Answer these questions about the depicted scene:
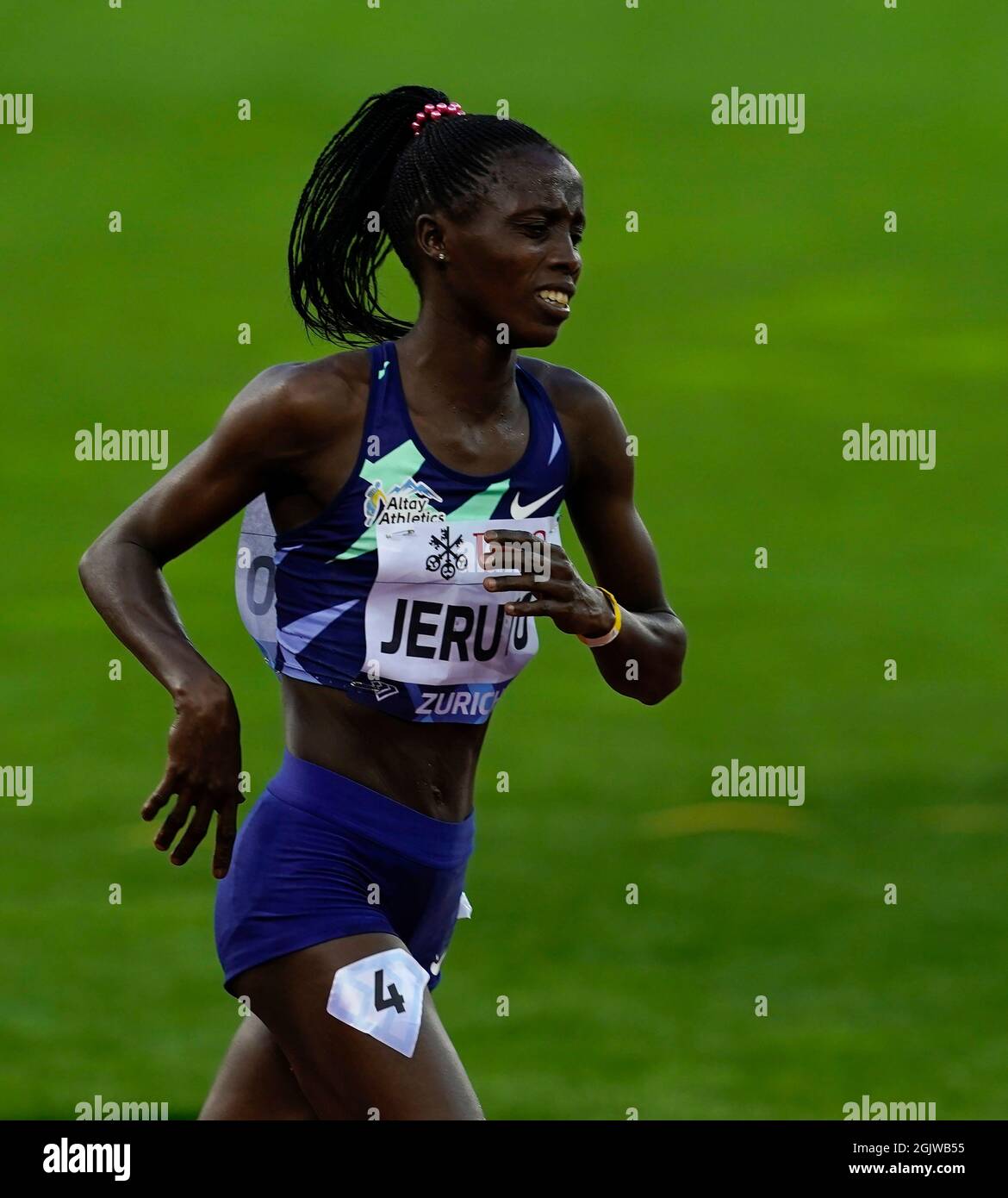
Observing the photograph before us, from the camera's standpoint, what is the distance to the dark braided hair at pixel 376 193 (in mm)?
5754

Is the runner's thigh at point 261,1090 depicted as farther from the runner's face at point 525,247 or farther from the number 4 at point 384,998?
the runner's face at point 525,247

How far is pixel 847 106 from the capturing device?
69.0ft

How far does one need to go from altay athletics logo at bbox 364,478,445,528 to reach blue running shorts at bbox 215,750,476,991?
583 mm

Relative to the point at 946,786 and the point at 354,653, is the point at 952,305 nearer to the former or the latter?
the point at 946,786

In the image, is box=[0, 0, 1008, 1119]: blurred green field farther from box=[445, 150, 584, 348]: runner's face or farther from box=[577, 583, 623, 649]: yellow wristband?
box=[445, 150, 584, 348]: runner's face

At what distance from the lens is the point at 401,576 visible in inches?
221

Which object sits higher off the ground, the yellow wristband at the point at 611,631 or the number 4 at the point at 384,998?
the yellow wristband at the point at 611,631

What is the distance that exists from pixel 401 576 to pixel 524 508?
0.34 meters

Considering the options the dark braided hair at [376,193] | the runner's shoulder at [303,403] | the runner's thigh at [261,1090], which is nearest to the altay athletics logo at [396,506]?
the runner's shoulder at [303,403]

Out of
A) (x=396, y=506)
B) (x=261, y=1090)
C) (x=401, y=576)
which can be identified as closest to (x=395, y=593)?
(x=401, y=576)

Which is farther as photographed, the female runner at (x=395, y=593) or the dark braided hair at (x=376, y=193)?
the dark braided hair at (x=376, y=193)

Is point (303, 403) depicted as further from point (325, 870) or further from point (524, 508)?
point (325, 870)

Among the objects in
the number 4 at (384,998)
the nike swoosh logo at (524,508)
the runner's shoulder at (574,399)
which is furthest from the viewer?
the runner's shoulder at (574,399)
